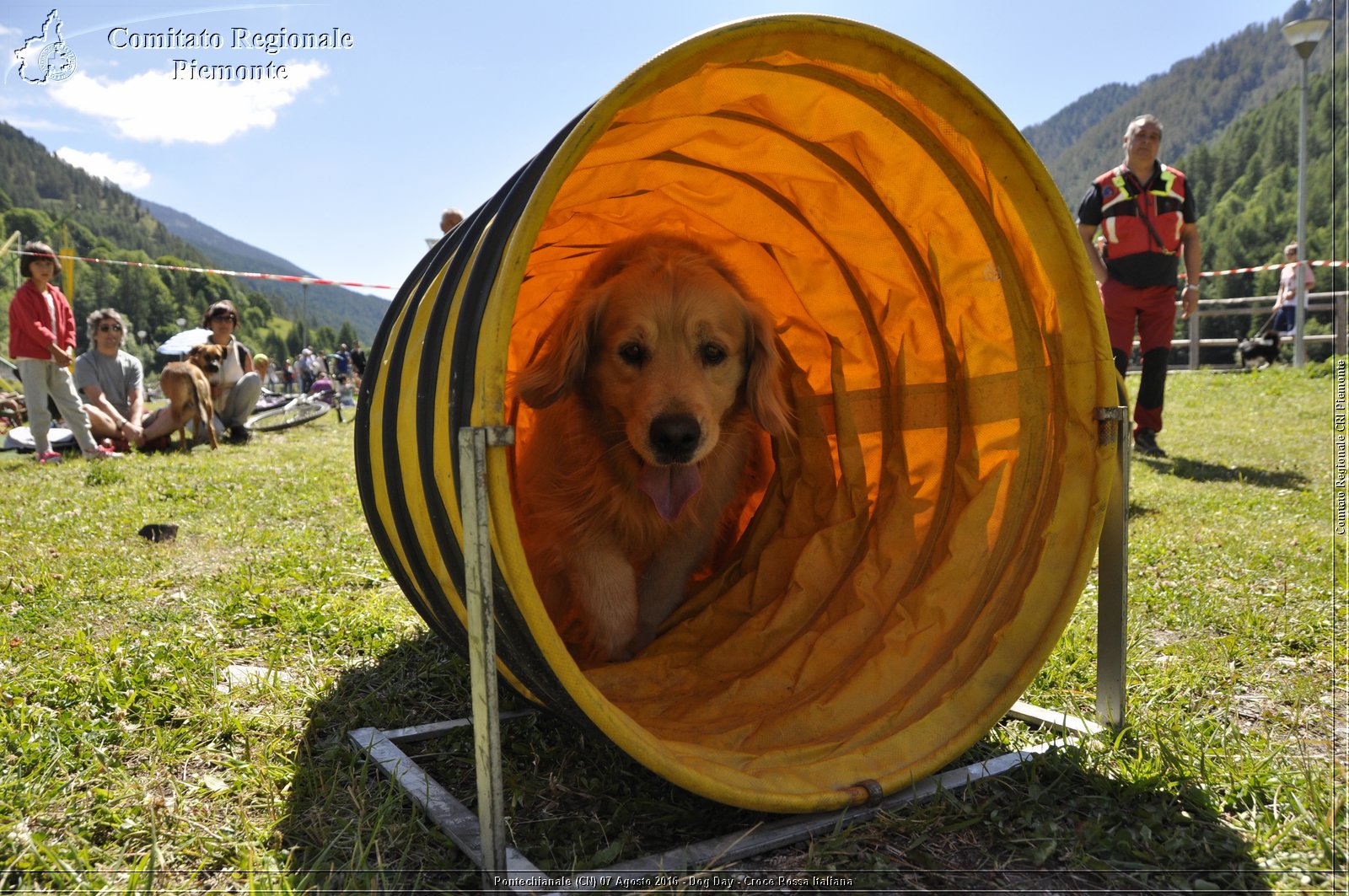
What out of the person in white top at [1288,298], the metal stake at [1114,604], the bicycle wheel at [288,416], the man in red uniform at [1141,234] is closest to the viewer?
the metal stake at [1114,604]

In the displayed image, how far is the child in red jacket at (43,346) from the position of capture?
8.68 metres

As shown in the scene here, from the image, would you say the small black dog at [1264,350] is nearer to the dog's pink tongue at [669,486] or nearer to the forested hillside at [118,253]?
the dog's pink tongue at [669,486]

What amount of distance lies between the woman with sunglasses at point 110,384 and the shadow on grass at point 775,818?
9.41 meters

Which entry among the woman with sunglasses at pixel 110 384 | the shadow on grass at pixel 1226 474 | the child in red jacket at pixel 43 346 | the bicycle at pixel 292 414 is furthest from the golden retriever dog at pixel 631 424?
the bicycle at pixel 292 414

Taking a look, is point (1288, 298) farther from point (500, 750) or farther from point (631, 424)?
point (500, 750)

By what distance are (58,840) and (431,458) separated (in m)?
1.28

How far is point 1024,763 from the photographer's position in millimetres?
2387

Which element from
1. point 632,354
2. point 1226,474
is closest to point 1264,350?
point 1226,474

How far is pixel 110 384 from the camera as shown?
34.6ft

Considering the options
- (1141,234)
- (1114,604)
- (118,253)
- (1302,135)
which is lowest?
(1114,604)

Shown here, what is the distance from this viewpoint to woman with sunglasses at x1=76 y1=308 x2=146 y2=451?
10.1 metres

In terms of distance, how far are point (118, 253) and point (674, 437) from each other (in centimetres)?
10242

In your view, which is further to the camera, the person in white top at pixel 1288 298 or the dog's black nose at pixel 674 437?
the person in white top at pixel 1288 298

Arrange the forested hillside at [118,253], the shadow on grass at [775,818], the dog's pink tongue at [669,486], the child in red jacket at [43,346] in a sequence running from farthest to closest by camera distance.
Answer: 1. the forested hillside at [118,253]
2. the child in red jacket at [43,346]
3. the dog's pink tongue at [669,486]
4. the shadow on grass at [775,818]
